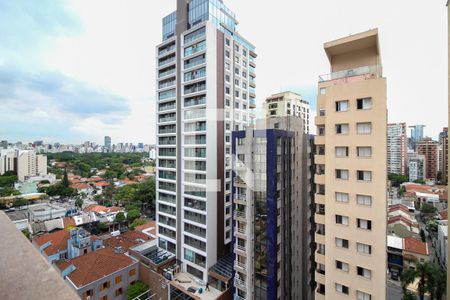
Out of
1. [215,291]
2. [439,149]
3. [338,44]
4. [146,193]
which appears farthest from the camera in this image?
[439,149]

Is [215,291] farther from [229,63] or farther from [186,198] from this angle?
[229,63]

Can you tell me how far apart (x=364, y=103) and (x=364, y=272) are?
22.1ft

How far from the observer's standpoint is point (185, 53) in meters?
19.5

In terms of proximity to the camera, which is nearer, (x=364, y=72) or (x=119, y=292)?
(x=364, y=72)

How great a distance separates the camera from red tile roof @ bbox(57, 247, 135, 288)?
15.5 meters

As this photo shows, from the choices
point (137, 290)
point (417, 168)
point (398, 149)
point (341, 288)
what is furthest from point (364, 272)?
point (398, 149)

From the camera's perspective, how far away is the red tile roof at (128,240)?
72.0 ft

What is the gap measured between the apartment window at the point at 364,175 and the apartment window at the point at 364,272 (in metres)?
3.58

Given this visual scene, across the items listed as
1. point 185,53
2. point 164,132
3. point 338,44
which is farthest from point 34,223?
point 338,44

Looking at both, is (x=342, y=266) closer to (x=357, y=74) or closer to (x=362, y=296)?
(x=362, y=296)

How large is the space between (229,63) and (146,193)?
A: 96.9ft

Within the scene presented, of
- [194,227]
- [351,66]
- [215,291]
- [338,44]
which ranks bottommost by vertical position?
[215,291]

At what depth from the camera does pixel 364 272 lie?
862 cm

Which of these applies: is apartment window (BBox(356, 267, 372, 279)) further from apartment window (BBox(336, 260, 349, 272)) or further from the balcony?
the balcony
